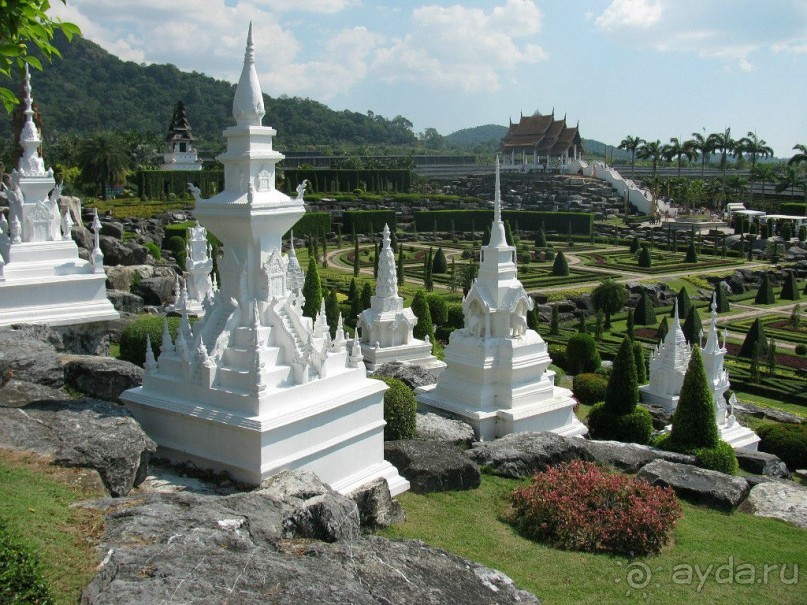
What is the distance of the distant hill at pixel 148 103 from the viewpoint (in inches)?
5340

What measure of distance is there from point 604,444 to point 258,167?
32.3 ft

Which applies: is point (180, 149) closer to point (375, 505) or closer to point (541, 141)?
point (541, 141)

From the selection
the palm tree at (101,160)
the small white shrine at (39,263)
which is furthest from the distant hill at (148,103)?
the small white shrine at (39,263)

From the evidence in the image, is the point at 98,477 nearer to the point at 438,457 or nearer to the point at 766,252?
the point at 438,457

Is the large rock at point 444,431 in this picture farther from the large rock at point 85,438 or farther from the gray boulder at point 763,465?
the gray boulder at point 763,465

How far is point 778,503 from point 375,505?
828 cm

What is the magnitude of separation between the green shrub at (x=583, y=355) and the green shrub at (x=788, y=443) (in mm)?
7171

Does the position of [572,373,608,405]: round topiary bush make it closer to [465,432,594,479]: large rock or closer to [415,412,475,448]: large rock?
[415,412,475,448]: large rock

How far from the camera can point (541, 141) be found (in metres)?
102

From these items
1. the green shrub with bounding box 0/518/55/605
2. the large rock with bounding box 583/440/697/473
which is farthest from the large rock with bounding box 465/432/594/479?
the green shrub with bounding box 0/518/55/605

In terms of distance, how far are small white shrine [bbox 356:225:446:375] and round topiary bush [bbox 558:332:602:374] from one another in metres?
5.46

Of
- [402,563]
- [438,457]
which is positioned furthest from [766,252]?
[402,563]

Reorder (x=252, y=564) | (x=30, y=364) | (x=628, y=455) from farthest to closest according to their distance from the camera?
1. (x=628, y=455)
2. (x=30, y=364)
3. (x=252, y=564)
